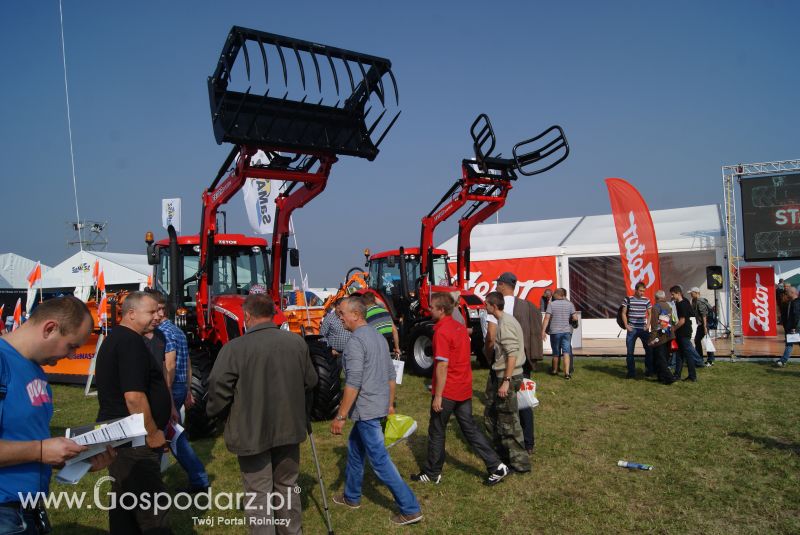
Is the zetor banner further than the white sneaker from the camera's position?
Yes

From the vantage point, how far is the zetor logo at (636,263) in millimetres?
12547

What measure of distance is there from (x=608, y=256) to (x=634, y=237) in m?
3.79

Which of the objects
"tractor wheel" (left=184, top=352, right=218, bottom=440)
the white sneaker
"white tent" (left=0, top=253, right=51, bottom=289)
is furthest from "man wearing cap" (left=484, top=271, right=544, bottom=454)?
"white tent" (left=0, top=253, right=51, bottom=289)

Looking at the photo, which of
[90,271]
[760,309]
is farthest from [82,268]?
[760,309]

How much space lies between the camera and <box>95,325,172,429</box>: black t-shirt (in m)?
2.93

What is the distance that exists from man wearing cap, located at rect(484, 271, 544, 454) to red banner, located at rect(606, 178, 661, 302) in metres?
6.21

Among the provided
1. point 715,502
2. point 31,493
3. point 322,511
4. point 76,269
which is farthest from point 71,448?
point 76,269

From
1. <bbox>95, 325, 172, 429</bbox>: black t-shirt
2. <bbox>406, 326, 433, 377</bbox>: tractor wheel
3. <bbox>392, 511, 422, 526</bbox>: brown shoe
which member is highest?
<bbox>95, 325, 172, 429</bbox>: black t-shirt

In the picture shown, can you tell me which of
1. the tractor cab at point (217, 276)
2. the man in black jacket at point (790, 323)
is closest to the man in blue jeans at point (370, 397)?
the tractor cab at point (217, 276)

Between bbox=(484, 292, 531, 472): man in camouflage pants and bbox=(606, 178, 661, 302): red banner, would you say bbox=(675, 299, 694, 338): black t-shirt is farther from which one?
bbox=(484, 292, 531, 472): man in camouflage pants

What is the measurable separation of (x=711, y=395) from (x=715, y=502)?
4.48 m

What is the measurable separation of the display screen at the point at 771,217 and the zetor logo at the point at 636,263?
3459mm

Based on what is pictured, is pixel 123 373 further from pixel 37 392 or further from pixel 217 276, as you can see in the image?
pixel 217 276

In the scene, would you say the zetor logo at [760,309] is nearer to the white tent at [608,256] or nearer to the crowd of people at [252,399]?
the white tent at [608,256]
